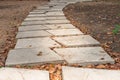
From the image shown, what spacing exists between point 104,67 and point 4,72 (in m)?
1.06

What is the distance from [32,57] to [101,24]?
2.83 m

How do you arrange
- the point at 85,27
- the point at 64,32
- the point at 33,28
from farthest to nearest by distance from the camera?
the point at 85,27 < the point at 33,28 < the point at 64,32

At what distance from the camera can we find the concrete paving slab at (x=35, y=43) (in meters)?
3.99

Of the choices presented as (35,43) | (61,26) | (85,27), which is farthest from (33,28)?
(35,43)

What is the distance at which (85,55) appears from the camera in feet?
11.6

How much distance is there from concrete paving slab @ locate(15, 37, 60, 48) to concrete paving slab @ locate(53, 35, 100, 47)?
0.14 metres

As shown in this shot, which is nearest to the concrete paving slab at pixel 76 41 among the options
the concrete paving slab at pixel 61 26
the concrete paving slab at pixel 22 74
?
the concrete paving slab at pixel 61 26

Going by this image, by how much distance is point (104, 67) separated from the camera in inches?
126

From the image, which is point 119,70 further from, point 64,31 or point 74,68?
point 64,31

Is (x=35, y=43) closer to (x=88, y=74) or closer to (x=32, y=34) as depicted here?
(x=32, y=34)

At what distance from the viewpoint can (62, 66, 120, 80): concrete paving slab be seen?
9.37ft

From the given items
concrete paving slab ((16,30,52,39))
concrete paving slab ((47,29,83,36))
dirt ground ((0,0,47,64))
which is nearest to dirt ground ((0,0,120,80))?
dirt ground ((0,0,47,64))

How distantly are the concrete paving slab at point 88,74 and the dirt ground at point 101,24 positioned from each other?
0.30m

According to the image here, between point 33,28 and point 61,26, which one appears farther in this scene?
point 61,26
